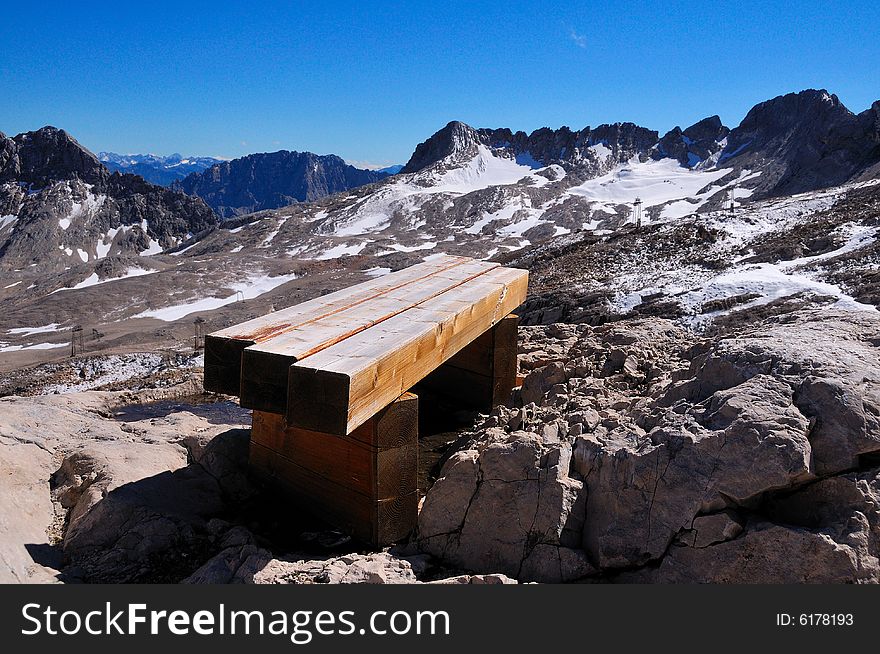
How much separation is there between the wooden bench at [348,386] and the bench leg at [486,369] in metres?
1.25

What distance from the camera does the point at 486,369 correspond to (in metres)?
7.18

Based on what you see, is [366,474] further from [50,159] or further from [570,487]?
[50,159]

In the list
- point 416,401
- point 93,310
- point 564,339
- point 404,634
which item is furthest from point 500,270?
point 93,310

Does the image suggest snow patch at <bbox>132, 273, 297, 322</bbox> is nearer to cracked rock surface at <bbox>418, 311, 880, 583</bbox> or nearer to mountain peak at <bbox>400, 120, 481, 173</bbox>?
cracked rock surface at <bbox>418, 311, 880, 583</bbox>

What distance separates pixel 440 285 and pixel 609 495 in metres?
3.03

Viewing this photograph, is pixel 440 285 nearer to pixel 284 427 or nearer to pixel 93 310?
pixel 284 427

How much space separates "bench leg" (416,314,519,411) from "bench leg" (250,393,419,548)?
294 centimetres

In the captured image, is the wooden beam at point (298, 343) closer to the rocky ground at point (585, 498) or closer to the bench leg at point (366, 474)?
the bench leg at point (366, 474)

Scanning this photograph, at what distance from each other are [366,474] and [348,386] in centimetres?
113

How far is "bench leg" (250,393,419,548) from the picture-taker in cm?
412

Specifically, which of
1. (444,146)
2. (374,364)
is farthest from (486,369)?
(444,146)

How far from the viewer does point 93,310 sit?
53.7 metres

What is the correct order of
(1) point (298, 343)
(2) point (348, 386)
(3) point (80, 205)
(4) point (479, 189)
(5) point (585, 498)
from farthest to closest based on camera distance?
(3) point (80, 205) → (4) point (479, 189) → (1) point (298, 343) → (5) point (585, 498) → (2) point (348, 386)

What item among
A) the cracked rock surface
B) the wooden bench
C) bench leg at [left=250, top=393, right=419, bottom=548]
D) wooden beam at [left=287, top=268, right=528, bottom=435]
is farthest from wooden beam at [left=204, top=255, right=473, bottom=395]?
the cracked rock surface
